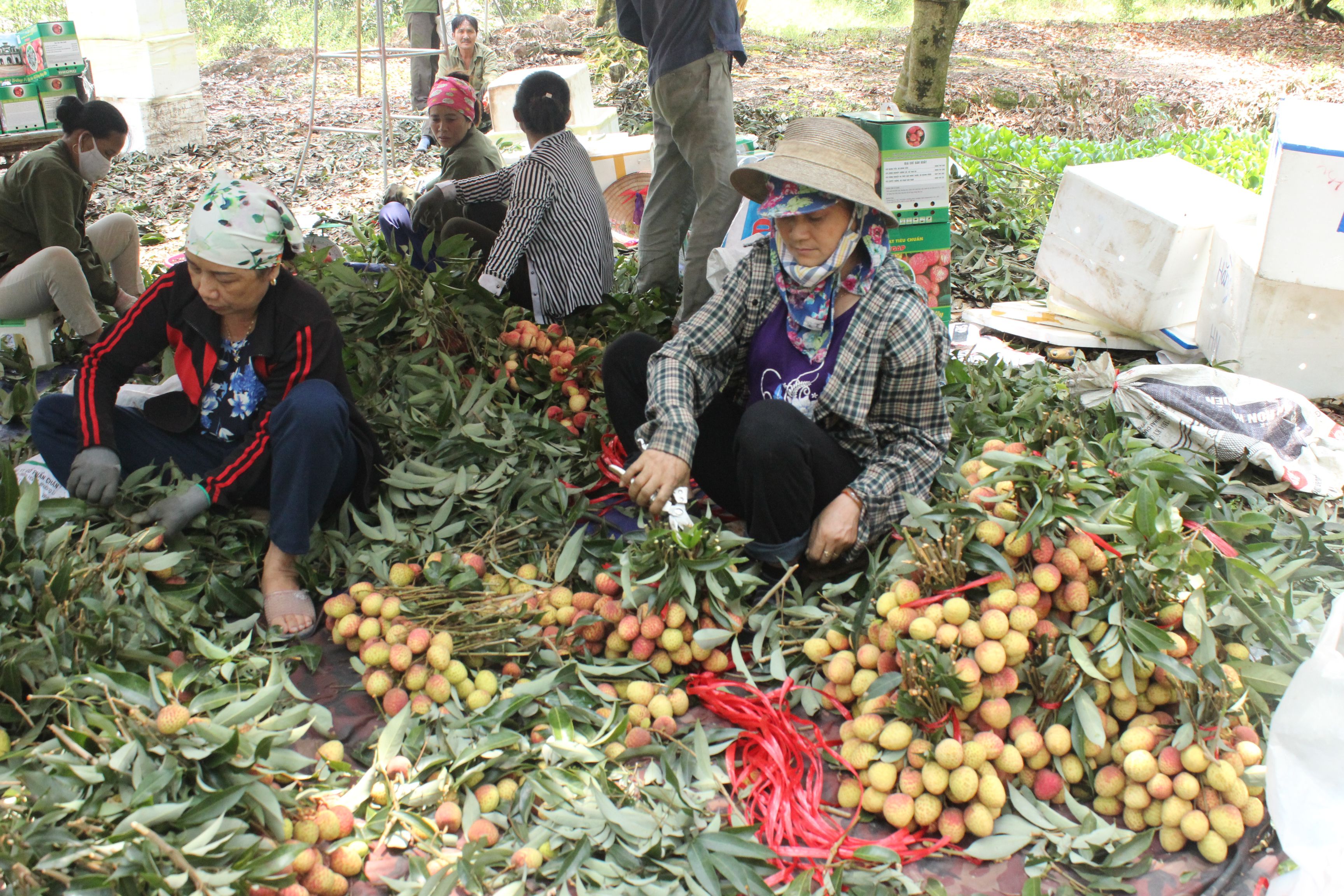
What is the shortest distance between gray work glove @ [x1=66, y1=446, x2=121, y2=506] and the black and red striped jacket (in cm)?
4

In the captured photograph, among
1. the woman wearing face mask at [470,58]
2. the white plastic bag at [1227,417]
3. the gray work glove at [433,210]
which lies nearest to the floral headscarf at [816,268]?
the white plastic bag at [1227,417]

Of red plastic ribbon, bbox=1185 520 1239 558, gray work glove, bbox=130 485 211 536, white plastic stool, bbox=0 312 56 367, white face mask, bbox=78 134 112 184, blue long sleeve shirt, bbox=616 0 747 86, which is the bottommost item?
white plastic stool, bbox=0 312 56 367

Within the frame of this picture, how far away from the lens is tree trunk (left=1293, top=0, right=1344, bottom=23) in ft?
38.2

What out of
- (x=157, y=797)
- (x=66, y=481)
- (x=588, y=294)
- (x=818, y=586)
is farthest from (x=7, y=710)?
(x=588, y=294)

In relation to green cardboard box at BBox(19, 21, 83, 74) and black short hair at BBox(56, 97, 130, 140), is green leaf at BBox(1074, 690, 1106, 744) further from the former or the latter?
green cardboard box at BBox(19, 21, 83, 74)

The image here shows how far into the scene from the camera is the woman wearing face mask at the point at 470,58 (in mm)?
6227

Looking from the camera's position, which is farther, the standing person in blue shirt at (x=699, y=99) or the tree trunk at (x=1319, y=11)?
the tree trunk at (x=1319, y=11)

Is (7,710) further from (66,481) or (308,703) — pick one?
(66,481)

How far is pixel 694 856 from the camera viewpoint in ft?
4.49

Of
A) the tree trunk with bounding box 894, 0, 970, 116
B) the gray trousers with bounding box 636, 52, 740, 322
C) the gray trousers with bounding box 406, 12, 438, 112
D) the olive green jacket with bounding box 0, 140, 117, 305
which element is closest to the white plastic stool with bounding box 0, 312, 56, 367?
the olive green jacket with bounding box 0, 140, 117, 305

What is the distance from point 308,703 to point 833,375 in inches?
44.2

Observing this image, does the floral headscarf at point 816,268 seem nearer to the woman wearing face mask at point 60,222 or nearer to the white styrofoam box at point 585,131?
the woman wearing face mask at point 60,222

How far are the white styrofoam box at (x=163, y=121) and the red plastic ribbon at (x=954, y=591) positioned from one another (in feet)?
22.4

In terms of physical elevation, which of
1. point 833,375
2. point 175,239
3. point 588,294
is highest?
point 833,375
